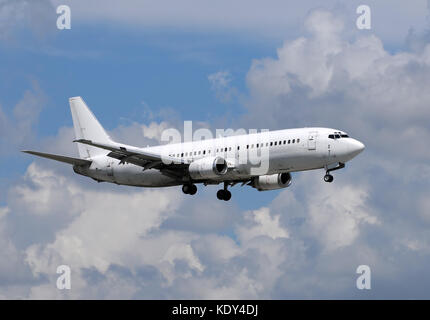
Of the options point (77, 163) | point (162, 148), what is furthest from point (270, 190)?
point (77, 163)

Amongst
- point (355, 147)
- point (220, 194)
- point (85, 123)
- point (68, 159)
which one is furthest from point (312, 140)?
point (85, 123)

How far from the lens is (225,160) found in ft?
290

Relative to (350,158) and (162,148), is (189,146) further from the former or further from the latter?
(350,158)

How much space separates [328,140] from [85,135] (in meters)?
33.9

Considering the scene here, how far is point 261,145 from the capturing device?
86438mm

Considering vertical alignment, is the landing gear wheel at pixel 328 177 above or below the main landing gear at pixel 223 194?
below

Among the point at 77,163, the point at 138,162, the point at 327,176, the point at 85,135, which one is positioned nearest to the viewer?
the point at 327,176

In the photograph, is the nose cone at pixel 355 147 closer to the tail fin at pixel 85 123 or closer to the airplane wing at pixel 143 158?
the airplane wing at pixel 143 158

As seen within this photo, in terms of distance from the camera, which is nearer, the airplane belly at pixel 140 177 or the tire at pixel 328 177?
the tire at pixel 328 177

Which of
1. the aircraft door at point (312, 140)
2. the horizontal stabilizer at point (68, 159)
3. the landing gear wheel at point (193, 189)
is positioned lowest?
the landing gear wheel at point (193, 189)

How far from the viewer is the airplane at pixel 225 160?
→ 84.6 m

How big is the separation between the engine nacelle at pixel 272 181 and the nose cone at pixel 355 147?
10684mm

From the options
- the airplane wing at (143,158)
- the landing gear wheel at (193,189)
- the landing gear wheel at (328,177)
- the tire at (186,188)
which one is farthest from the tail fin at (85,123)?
the landing gear wheel at (328,177)

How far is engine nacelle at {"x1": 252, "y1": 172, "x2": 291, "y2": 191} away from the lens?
307 ft
